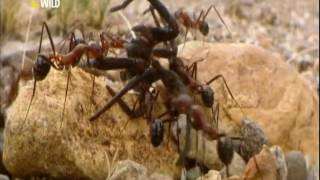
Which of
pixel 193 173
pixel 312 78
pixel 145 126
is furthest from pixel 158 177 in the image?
pixel 312 78

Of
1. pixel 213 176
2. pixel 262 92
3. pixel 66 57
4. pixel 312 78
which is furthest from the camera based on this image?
pixel 312 78

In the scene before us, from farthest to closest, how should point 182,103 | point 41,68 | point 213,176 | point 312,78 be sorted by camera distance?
point 312,78 < point 41,68 < point 213,176 < point 182,103

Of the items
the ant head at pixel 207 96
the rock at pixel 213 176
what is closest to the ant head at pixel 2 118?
the ant head at pixel 207 96

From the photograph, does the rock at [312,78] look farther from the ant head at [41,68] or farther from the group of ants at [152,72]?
the ant head at [41,68]

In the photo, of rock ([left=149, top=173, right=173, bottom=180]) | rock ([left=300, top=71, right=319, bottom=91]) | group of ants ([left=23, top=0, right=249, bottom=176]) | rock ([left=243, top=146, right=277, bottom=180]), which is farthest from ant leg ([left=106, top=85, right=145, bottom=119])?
rock ([left=300, top=71, right=319, bottom=91])

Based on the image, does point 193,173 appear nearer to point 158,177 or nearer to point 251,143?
point 158,177

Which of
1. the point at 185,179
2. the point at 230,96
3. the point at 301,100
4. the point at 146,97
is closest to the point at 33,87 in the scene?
the point at 146,97

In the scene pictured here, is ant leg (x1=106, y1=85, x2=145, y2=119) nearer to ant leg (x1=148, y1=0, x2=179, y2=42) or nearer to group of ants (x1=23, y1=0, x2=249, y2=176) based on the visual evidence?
group of ants (x1=23, y1=0, x2=249, y2=176)
